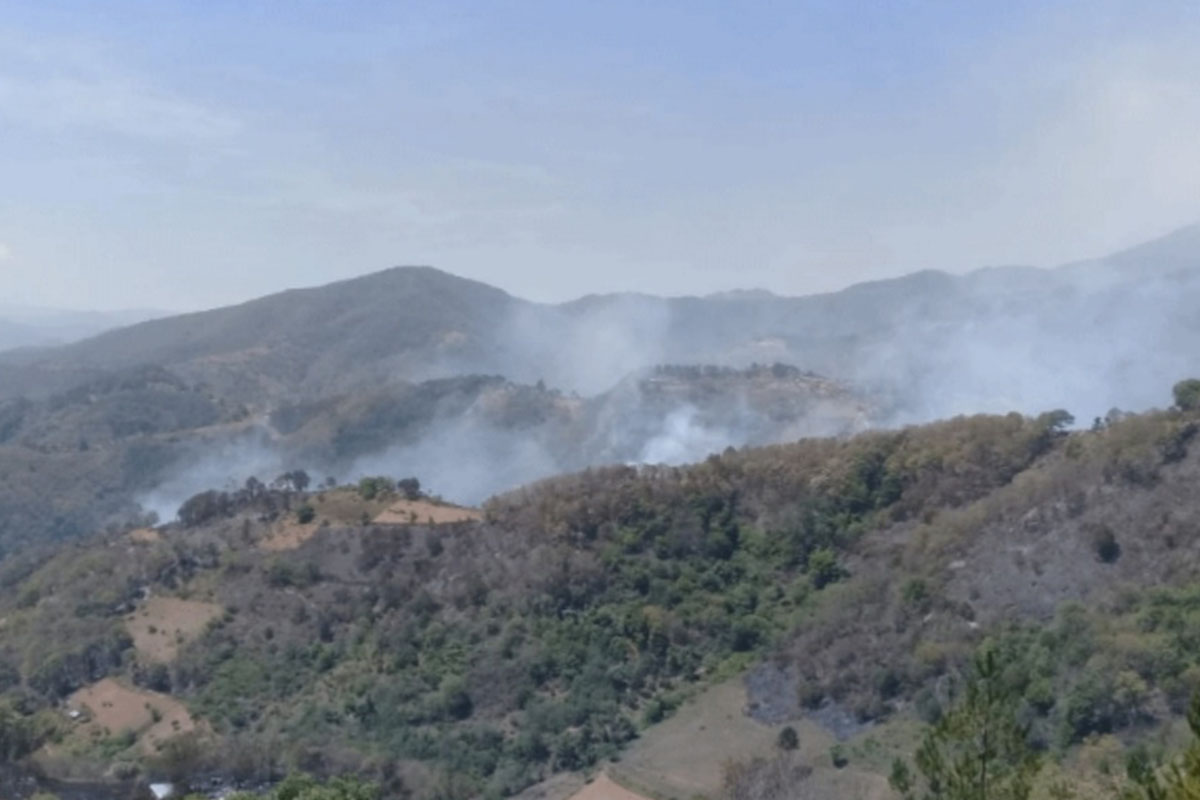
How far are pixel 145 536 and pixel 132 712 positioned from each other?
16674mm

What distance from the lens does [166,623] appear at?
55.6 metres

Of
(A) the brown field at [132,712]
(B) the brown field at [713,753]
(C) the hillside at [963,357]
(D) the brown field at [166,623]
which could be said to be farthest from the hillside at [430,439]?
(B) the brown field at [713,753]

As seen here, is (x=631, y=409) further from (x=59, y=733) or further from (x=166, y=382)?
(x=59, y=733)

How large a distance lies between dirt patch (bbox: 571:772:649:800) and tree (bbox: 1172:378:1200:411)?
82.3 ft

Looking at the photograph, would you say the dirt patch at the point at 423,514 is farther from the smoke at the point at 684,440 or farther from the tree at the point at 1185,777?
the tree at the point at 1185,777

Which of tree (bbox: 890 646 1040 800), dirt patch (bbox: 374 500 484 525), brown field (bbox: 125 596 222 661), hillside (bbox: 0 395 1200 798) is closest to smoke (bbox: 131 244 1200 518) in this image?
dirt patch (bbox: 374 500 484 525)

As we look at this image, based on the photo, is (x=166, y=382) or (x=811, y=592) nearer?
(x=811, y=592)

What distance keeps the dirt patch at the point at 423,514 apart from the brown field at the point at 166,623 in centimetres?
801

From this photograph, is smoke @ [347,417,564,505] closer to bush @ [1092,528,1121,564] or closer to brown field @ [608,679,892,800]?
brown field @ [608,679,892,800]

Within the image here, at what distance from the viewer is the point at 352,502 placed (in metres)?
62.3

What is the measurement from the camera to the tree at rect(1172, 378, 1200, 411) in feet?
167

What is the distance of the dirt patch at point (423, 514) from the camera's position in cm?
5916

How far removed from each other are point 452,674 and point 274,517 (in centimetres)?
1625

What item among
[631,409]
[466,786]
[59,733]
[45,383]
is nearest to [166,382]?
[45,383]
